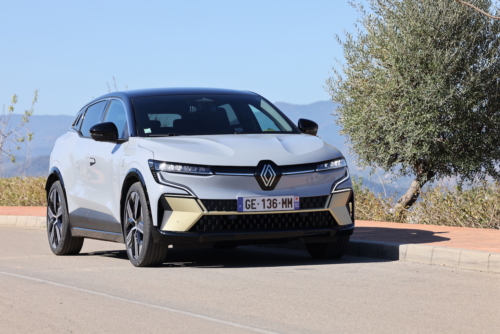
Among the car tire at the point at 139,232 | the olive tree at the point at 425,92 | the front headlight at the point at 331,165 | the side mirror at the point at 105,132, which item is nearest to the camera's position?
the car tire at the point at 139,232

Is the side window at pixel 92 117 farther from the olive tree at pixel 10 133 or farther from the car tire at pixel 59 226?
the olive tree at pixel 10 133

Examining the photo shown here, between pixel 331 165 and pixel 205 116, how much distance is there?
5.13 feet

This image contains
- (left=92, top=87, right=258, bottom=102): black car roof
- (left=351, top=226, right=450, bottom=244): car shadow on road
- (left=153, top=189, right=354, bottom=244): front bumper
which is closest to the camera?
(left=153, top=189, right=354, bottom=244): front bumper

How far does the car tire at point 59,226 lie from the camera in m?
10.6

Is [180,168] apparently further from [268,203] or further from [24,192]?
[24,192]

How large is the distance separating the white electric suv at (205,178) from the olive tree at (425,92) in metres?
10.3

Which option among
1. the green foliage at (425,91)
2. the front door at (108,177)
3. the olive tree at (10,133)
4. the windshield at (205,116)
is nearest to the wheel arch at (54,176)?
the front door at (108,177)

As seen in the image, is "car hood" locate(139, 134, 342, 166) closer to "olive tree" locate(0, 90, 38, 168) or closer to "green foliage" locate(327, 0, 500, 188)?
"green foliage" locate(327, 0, 500, 188)

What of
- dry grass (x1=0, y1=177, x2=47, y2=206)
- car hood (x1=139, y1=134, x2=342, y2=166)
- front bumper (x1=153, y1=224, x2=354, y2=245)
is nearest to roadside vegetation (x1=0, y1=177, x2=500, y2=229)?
car hood (x1=139, y1=134, x2=342, y2=166)

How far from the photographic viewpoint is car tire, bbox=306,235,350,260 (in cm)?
923

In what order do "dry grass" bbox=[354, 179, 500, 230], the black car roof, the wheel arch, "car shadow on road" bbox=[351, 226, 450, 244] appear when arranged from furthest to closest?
1. "dry grass" bbox=[354, 179, 500, 230]
2. the wheel arch
3. "car shadow on road" bbox=[351, 226, 450, 244]
4. the black car roof

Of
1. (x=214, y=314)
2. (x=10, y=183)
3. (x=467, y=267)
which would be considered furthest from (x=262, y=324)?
(x=10, y=183)

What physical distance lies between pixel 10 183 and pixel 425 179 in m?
12.6

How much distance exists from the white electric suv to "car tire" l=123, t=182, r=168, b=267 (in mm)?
10
